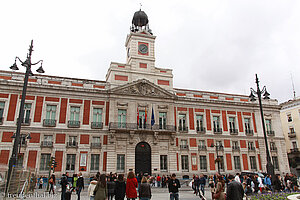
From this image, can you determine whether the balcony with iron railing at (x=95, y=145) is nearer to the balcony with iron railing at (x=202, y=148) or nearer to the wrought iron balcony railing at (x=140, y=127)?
the wrought iron balcony railing at (x=140, y=127)

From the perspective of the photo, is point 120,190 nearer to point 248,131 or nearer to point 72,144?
point 72,144

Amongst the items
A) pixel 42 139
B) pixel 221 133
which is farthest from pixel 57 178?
pixel 221 133

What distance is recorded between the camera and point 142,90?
28.9 m

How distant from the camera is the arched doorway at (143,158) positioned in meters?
26.6

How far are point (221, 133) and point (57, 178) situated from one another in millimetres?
19929

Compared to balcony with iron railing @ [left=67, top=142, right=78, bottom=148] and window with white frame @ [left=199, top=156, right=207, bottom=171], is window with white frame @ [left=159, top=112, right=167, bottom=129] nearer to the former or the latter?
window with white frame @ [left=199, top=156, right=207, bottom=171]

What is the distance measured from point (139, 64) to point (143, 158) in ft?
37.9

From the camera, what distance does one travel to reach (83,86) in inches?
1083

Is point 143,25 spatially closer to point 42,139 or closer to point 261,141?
point 42,139

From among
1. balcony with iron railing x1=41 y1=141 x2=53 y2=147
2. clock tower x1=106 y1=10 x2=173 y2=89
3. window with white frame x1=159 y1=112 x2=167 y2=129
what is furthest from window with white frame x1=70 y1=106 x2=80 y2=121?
window with white frame x1=159 y1=112 x2=167 y2=129

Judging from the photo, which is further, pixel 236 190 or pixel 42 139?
pixel 42 139

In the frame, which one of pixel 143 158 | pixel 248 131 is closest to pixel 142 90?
pixel 143 158

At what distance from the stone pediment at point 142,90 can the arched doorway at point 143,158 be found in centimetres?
596

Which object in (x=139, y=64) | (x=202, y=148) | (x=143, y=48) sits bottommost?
(x=202, y=148)
